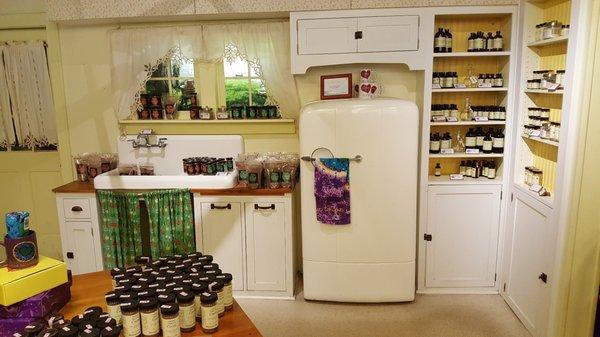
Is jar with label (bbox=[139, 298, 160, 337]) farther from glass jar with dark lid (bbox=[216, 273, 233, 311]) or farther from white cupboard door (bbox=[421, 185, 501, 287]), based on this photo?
white cupboard door (bbox=[421, 185, 501, 287])

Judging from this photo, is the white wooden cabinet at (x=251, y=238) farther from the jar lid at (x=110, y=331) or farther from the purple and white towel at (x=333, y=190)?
the jar lid at (x=110, y=331)

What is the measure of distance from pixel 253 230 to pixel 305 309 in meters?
0.69

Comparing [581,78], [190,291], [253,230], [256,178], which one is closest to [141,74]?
[256,178]

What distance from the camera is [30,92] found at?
4.07m

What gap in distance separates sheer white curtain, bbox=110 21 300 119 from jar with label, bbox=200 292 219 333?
2.22 m

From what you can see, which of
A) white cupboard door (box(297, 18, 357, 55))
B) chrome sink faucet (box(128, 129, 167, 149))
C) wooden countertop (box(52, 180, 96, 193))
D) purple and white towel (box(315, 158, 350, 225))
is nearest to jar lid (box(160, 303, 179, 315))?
purple and white towel (box(315, 158, 350, 225))

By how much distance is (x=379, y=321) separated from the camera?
124 inches

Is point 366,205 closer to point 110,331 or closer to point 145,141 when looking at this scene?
point 145,141

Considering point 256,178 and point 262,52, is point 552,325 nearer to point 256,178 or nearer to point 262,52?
point 256,178

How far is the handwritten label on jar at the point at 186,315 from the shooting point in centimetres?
166

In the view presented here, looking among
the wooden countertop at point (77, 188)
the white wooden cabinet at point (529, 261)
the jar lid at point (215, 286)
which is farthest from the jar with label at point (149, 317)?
the white wooden cabinet at point (529, 261)

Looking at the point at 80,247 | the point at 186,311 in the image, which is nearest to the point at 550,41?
the point at 186,311

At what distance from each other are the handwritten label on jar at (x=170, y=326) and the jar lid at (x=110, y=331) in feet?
0.49

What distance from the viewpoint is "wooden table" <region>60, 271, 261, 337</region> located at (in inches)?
66.6
